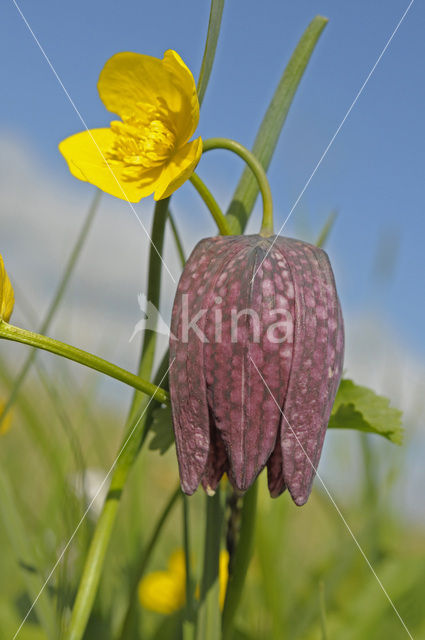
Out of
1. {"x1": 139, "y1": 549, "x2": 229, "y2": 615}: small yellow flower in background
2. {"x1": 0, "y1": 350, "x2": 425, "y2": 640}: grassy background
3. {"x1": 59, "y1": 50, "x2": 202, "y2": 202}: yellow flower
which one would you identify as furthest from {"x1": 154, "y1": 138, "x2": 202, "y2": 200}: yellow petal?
{"x1": 139, "y1": 549, "x2": 229, "y2": 615}: small yellow flower in background

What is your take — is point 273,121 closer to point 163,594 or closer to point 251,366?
point 251,366

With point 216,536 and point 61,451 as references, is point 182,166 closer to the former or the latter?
point 216,536

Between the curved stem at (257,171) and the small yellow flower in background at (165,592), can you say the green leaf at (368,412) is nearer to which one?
the curved stem at (257,171)

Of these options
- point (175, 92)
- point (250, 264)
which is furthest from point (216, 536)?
point (175, 92)

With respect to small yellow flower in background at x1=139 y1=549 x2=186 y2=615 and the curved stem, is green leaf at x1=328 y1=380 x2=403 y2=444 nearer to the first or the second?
the curved stem

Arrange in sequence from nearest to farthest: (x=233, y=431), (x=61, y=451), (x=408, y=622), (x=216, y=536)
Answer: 1. (x=233, y=431)
2. (x=216, y=536)
3. (x=61, y=451)
4. (x=408, y=622)
